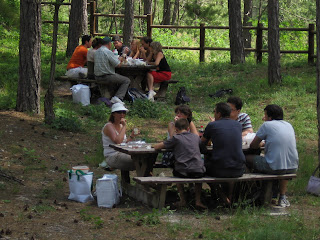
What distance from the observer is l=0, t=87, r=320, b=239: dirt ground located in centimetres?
585

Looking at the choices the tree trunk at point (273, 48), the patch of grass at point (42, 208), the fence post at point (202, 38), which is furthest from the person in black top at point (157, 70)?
the patch of grass at point (42, 208)

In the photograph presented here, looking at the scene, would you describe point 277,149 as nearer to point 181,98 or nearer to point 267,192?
point 267,192

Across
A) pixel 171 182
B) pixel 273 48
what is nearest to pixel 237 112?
pixel 171 182

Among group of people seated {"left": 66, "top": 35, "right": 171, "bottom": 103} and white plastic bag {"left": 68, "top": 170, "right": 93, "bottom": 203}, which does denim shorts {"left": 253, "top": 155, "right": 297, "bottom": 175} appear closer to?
white plastic bag {"left": 68, "top": 170, "right": 93, "bottom": 203}

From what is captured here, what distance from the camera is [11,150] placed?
30.3 feet

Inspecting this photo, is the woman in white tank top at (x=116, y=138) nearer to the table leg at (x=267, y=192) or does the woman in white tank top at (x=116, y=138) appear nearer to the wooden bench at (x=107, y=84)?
the table leg at (x=267, y=192)

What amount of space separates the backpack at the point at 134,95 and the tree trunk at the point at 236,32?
19.6ft

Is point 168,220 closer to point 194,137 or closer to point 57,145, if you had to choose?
point 194,137

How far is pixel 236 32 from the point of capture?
60.7 ft

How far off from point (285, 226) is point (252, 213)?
734 millimetres

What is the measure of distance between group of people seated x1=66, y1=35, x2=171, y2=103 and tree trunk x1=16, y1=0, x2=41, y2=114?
205 centimetres

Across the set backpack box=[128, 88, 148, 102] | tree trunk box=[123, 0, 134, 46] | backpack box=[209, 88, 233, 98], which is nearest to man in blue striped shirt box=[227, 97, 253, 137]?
backpack box=[128, 88, 148, 102]

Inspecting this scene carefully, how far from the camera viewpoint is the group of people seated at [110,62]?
12.9 metres

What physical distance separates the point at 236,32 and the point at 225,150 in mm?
12224
